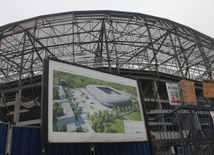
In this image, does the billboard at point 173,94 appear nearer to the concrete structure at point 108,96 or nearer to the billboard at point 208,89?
the billboard at point 208,89

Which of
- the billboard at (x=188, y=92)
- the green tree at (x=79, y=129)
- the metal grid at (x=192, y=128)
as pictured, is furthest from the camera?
the billboard at (x=188, y=92)

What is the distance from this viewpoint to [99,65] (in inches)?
736

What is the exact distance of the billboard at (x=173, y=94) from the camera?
8262 millimetres

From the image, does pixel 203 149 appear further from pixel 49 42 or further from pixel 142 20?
pixel 49 42

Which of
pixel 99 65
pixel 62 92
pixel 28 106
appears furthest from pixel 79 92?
pixel 28 106

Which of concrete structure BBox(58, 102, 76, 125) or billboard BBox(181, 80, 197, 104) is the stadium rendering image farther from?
concrete structure BBox(58, 102, 76, 125)

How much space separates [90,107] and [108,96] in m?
0.83

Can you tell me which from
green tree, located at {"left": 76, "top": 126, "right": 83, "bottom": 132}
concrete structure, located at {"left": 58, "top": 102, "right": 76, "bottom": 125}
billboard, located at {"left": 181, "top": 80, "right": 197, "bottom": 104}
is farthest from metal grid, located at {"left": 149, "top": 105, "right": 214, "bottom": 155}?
→ concrete structure, located at {"left": 58, "top": 102, "right": 76, "bottom": 125}

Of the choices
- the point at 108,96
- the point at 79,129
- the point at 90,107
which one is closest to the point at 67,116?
the point at 79,129

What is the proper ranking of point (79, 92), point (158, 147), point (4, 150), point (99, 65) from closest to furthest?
point (4, 150) → point (79, 92) → point (158, 147) → point (99, 65)

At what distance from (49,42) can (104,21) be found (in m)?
5.93

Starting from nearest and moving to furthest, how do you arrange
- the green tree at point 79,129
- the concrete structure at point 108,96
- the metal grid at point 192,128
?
the green tree at point 79,129 < the concrete structure at point 108,96 < the metal grid at point 192,128

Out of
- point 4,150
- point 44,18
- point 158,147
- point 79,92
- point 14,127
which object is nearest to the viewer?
point 4,150

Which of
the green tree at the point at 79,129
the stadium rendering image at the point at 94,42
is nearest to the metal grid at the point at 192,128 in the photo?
the stadium rendering image at the point at 94,42
